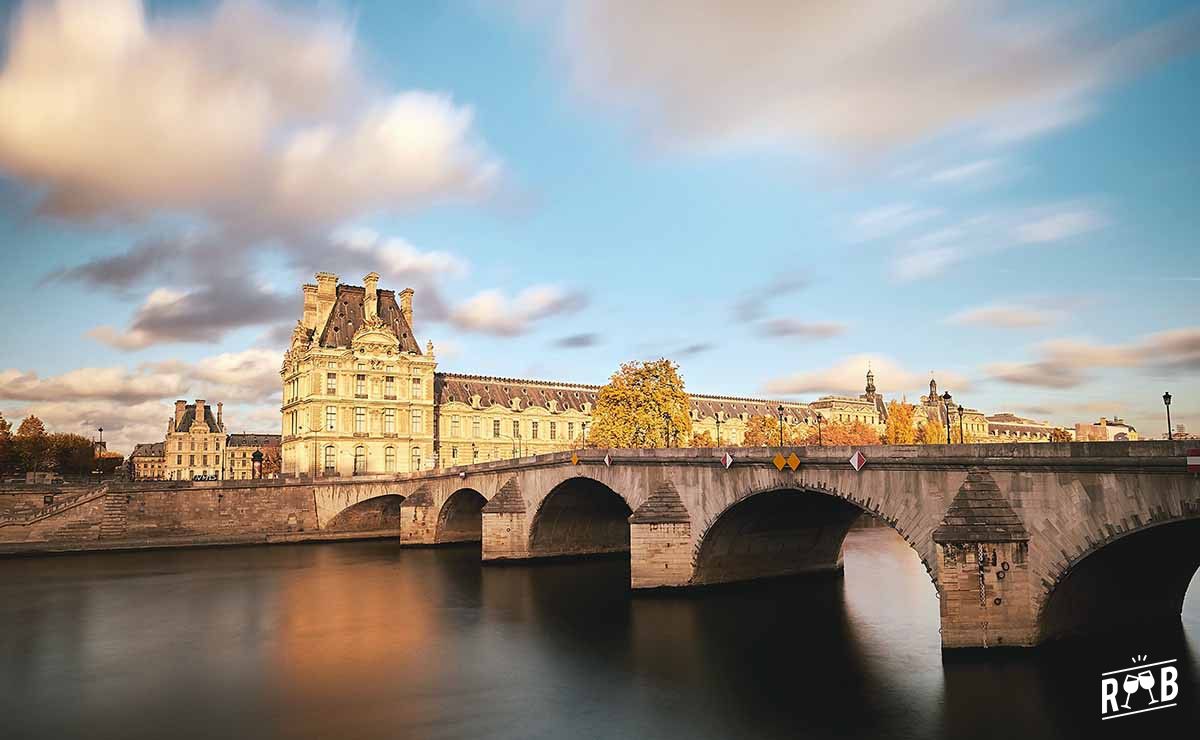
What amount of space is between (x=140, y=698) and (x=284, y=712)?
5.62 m

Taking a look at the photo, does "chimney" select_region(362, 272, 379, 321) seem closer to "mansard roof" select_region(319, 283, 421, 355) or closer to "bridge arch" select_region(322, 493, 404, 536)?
"mansard roof" select_region(319, 283, 421, 355)

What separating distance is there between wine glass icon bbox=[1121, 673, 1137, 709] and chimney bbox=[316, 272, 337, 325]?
301 ft

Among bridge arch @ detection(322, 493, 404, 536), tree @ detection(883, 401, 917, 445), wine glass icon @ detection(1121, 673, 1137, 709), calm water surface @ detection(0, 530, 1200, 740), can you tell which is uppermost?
tree @ detection(883, 401, 917, 445)

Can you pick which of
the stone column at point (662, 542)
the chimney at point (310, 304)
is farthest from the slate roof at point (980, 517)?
the chimney at point (310, 304)

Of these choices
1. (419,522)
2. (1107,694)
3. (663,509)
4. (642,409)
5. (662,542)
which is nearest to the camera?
(1107,694)

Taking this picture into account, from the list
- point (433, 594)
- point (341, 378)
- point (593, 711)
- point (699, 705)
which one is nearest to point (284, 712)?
point (593, 711)

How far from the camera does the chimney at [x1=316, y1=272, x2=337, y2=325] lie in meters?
102

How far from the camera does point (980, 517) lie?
1021 inches

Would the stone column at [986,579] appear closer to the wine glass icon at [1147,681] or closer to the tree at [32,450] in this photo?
the wine glass icon at [1147,681]

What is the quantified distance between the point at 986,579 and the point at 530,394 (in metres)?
106

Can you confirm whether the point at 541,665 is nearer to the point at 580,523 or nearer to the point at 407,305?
the point at 580,523

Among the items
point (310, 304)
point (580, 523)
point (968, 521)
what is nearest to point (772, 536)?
point (968, 521)

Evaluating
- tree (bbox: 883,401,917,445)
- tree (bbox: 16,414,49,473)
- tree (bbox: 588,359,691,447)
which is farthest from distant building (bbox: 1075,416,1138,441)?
tree (bbox: 16,414,49,473)

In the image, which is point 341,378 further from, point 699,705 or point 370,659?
point 699,705
